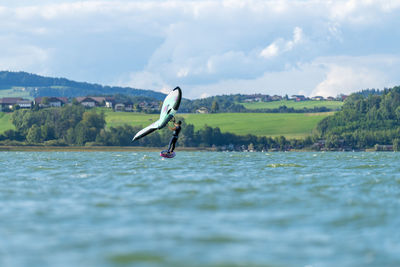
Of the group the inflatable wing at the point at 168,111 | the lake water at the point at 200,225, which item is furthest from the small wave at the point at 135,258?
the inflatable wing at the point at 168,111

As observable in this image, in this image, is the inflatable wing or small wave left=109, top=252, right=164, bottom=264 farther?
the inflatable wing

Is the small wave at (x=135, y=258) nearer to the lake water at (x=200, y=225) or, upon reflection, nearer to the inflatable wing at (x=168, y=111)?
the lake water at (x=200, y=225)

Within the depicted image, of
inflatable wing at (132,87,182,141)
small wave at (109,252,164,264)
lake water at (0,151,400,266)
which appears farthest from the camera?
inflatable wing at (132,87,182,141)

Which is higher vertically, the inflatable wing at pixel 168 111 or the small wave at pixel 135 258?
the inflatable wing at pixel 168 111

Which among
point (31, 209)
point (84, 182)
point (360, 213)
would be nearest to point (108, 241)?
point (31, 209)

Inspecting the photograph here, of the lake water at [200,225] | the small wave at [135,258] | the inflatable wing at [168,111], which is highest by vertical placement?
the inflatable wing at [168,111]

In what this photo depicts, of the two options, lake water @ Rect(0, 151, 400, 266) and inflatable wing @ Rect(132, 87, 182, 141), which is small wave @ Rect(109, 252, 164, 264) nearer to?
lake water @ Rect(0, 151, 400, 266)

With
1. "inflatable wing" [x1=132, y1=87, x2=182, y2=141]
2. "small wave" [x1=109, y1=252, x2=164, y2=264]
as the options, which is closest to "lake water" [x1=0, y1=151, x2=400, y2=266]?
"small wave" [x1=109, y1=252, x2=164, y2=264]

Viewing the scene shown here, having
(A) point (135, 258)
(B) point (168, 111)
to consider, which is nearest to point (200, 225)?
(A) point (135, 258)

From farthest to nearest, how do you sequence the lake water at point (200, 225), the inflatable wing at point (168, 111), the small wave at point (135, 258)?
the inflatable wing at point (168, 111)
the lake water at point (200, 225)
the small wave at point (135, 258)

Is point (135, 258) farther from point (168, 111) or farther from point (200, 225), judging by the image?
point (168, 111)

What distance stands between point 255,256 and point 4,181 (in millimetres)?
28949

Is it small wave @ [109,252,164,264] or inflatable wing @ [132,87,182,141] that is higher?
inflatable wing @ [132,87,182,141]

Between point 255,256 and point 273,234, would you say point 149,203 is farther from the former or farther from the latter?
point 255,256
